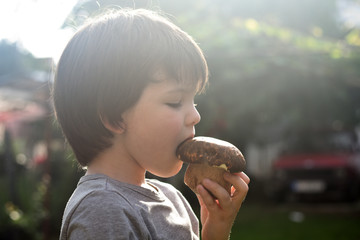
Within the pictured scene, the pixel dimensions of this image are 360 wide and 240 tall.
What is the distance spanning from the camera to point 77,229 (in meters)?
1.28

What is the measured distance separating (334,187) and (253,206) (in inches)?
76.0

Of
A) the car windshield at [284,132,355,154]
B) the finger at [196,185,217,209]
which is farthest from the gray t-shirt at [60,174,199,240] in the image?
the car windshield at [284,132,355,154]

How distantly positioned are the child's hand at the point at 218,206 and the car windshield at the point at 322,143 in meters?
9.15

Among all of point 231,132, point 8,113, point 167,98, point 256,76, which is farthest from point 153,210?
point 231,132

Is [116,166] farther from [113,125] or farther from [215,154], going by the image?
[215,154]

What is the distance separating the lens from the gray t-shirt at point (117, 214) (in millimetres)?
1273

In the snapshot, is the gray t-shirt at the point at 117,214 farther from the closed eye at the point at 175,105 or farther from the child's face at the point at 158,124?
A: the closed eye at the point at 175,105

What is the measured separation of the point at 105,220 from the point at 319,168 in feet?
29.8

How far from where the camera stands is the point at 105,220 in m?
1.28

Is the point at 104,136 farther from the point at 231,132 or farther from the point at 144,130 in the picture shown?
the point at 231,132

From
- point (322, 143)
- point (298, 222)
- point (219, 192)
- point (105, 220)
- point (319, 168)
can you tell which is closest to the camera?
point (105, 220)

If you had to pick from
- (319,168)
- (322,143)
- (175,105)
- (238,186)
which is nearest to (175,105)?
(175,105)

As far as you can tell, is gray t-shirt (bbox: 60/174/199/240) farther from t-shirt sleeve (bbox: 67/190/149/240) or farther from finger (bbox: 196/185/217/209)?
finger (bbox: 196/185/217/209)

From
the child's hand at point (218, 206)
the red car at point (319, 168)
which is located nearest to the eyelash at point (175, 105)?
the child's hand at point (218, 206)
